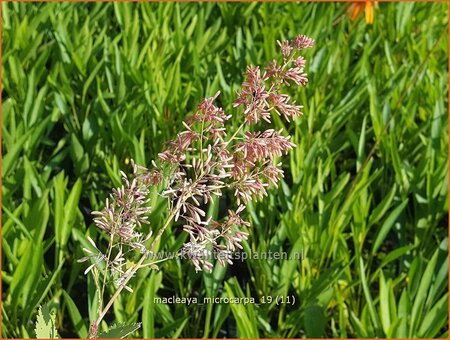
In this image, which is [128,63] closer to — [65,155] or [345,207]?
[65,155]

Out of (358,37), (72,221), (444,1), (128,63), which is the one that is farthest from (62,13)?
(444,1)

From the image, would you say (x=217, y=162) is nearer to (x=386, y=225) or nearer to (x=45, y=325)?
(x=45, y=325)

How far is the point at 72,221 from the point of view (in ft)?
4.34

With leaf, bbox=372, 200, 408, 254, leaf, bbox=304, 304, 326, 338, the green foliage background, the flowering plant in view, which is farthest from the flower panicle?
leaf, bbox=372, 200, 408, 254

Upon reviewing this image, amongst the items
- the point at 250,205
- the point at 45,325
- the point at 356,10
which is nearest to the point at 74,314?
the point at 250,205

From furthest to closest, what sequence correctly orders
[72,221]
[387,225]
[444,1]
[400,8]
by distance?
[444,1] → [400,8] → [387,225] → [72,221]

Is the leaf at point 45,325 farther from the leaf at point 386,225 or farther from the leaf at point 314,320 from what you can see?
the leaf at point 386,225

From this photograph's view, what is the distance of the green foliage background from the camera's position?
49.0 inches

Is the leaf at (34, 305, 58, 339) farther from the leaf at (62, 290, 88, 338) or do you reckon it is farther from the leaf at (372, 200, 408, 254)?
the leaf at (372, 200, 408, 254)

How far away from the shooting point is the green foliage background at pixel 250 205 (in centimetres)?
125

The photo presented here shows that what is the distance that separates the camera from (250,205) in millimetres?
1357

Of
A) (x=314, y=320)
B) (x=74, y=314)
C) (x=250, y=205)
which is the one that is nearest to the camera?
(x=74, y=314)

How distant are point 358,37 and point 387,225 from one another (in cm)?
105

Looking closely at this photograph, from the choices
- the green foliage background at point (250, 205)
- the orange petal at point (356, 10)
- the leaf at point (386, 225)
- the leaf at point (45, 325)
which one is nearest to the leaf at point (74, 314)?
the green foliage background at point (250, 205)
